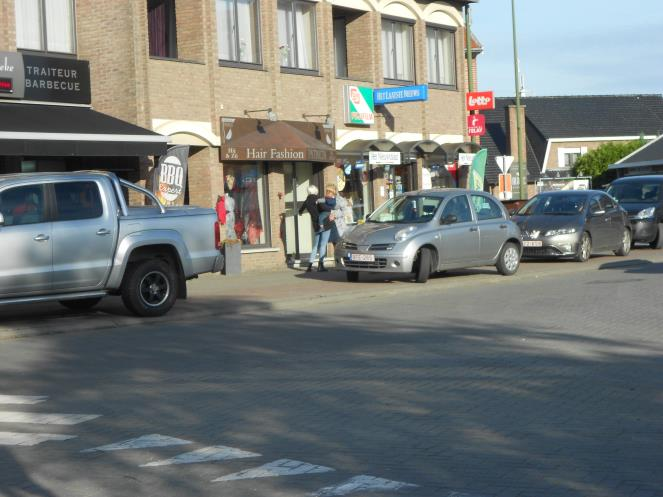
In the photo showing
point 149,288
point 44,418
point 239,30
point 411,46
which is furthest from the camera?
point 411,46

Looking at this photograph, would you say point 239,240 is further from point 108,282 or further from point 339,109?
point 108,282

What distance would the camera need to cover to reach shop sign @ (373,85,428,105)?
95.8 ft

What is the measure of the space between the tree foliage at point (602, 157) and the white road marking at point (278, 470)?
7308 centimetres

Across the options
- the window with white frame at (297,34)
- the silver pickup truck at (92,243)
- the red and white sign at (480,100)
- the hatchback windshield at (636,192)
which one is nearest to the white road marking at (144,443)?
the silver pickup truck at (92,243)

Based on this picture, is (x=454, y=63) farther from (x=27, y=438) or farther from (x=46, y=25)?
(x=27, y=438)

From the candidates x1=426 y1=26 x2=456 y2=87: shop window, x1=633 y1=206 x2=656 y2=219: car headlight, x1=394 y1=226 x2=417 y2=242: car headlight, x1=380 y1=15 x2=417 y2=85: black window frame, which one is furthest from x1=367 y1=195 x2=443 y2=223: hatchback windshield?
x1=426 y1=26 x2=456 y2=87: shop window

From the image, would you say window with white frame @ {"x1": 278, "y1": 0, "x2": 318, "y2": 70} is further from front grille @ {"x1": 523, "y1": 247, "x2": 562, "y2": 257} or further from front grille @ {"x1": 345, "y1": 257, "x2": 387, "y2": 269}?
front grille @ {"x1": 345, "y1": 257, "x2": 387, "y2": 269}

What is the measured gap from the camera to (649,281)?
1898 centimetres

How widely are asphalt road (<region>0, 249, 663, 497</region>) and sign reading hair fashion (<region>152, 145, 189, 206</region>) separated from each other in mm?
8446

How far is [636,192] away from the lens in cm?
3058

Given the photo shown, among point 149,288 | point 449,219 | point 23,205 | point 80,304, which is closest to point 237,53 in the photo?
point 449,219

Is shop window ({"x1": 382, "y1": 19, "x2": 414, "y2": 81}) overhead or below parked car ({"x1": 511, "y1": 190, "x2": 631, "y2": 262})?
overhead

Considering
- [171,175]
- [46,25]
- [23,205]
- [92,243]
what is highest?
[46,25]

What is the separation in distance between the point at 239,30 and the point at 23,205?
1296cm
